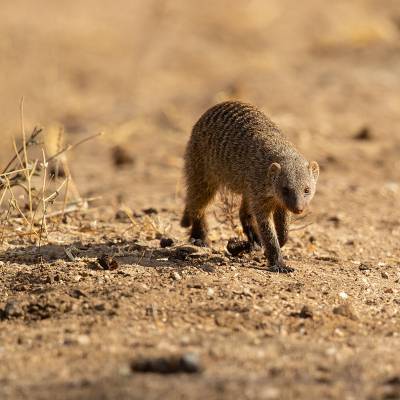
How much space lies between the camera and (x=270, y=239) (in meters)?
5.05

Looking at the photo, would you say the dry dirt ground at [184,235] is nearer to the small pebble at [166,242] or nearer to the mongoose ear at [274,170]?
the small pebble at [166,242]

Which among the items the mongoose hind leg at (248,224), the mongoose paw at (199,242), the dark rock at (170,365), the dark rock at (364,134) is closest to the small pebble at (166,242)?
the mongoose paw at (199,242)

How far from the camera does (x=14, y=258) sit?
16.5 feet

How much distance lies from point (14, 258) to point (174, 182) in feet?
11.0

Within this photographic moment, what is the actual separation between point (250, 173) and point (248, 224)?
0.59 meters

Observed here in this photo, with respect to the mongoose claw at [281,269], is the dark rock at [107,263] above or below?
below

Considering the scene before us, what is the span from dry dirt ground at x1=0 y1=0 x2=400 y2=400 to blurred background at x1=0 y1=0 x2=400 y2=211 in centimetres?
4

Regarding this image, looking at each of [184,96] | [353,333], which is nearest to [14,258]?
[353,333]

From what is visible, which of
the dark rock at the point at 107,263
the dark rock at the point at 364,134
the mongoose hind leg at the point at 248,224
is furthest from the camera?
the dark rock at the point at 364,134

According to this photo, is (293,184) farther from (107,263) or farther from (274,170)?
(107,263)

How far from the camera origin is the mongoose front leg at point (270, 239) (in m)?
4.95

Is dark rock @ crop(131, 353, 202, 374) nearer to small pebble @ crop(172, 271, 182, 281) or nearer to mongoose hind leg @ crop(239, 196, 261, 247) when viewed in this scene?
small pebble @ crop(172, 271, 182, 281)

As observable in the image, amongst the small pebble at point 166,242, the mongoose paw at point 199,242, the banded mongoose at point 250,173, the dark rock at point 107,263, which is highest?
the banded mongoose at point 250,173

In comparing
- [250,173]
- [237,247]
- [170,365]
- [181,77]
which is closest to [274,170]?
[250,173]
